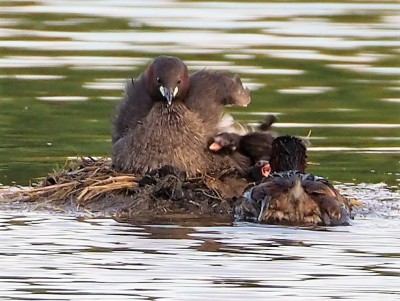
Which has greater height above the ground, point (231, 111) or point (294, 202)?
point (294, 202)

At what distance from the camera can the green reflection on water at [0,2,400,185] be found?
53.8 ft

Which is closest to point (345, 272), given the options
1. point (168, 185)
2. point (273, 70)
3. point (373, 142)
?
point (168, 185)

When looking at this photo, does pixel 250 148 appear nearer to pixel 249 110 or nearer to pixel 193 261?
pixel 249 110

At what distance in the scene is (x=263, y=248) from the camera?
12.2 m

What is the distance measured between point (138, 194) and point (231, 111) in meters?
4.93

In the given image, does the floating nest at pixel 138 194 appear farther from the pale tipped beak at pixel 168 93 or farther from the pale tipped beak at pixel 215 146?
the pale tipped beak at pixel 168 93

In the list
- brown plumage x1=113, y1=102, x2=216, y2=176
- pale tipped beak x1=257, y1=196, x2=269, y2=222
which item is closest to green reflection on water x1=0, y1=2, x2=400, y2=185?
brown plumage x1=113, y1=102, x2=216, y2=176

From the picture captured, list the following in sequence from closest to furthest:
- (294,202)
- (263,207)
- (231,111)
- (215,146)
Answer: (294,202), (263,207), (215,146), (231,111)

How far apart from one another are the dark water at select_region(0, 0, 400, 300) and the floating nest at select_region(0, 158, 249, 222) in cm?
55

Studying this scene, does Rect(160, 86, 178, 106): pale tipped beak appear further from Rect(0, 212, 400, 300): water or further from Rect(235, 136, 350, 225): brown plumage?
Rect(0, 212, 400, 300): water

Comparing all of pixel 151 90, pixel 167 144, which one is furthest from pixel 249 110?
pixel 167 144

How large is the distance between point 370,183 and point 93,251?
422 cm

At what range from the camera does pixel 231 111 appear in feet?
63.6

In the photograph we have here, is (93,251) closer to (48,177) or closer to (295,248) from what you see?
(295,248)
